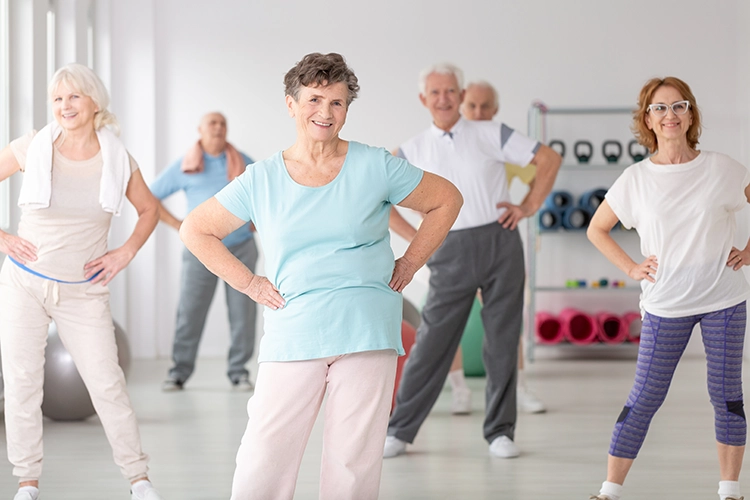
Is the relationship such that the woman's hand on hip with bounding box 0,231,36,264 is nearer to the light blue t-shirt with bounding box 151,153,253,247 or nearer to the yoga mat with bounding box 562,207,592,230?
the light blue t-shirt with bounding box 151,153,253,247

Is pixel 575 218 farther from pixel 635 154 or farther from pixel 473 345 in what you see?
pixel 473 345

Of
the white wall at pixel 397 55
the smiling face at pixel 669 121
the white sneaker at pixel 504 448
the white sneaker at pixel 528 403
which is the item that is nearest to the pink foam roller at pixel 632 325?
the white wall at pixel 397 55

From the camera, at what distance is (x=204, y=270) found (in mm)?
5461

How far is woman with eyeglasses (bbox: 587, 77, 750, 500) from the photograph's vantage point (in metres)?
2.76

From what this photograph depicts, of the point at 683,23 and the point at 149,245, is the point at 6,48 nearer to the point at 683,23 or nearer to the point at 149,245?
the point at 149,245

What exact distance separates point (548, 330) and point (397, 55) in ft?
7.46

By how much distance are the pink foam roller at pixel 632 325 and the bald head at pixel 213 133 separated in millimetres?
3079

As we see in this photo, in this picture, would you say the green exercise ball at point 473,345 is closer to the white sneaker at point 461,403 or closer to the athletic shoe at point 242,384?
the white sneaker at point 461,403

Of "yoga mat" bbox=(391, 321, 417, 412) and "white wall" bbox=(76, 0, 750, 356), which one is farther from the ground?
"white wall" bbox=(76, 0, 750, 356)

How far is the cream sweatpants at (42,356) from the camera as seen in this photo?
9.57ft

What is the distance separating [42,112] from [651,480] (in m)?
3.62

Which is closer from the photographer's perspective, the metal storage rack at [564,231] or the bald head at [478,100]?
the bald head at [478,100]

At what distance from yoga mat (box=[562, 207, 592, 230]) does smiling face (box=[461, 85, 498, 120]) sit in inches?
75.7

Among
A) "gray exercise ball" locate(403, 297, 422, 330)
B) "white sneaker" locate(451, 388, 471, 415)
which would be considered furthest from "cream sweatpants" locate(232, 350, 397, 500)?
"gray exercise ball" locate(403, 297, 422, 330)
